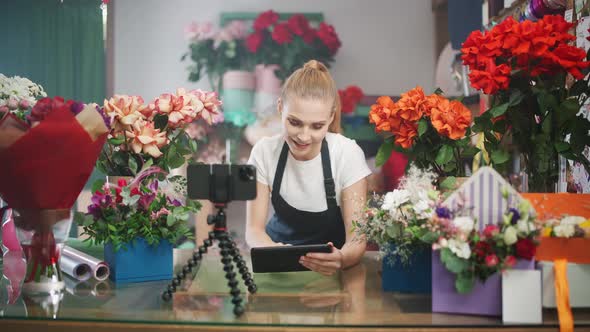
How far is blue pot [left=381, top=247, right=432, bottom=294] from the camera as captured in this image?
135 cm

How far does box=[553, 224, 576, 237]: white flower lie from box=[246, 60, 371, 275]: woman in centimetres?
72

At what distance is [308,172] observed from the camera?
2062 millimetres

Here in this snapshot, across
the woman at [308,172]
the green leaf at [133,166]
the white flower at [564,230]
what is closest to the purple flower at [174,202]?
the green leaf at [133,166]

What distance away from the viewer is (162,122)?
1.61 metres

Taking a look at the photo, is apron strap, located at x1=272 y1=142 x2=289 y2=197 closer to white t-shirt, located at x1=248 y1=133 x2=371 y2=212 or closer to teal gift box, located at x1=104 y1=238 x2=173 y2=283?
Result: white t-shirt, located at x1=248 y1=133 x2=371 y2=212

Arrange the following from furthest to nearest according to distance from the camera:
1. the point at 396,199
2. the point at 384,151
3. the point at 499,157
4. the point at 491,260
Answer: the point at 384,151
the point at 499,157
the point at 396,199
the point at 491,260

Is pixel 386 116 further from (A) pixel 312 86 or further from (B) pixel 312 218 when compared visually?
(B) pixel 312 218

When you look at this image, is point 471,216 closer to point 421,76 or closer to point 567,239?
point 567,239

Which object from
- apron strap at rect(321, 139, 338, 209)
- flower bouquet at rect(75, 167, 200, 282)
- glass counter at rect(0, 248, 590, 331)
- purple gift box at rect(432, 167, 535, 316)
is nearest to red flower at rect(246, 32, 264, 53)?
apron strap at rect(321, 139, 338, 209)

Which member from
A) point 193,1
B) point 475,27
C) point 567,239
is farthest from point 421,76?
point 567,239

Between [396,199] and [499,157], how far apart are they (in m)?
0.37

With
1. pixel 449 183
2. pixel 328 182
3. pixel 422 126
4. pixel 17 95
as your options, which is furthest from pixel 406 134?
pixel 17 95

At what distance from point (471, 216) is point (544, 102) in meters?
0.43

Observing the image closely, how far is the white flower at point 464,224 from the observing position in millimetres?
1143
